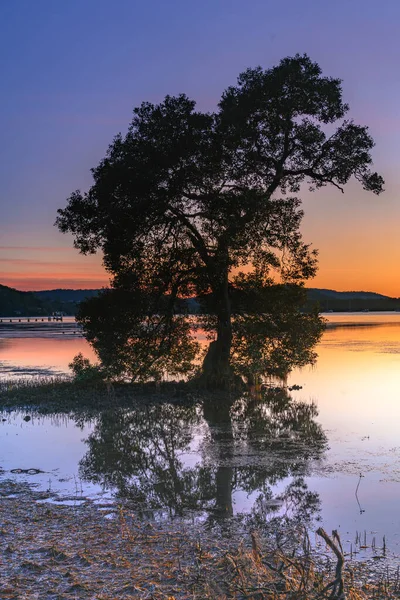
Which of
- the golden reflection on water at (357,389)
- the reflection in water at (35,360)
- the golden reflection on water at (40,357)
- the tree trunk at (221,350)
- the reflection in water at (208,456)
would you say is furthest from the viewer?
the golden reflection on water at (40,357)

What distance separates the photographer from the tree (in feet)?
83.6

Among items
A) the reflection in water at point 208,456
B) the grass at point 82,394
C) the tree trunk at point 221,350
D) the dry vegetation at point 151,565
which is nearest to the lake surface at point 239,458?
the reflection in water at point 208,456

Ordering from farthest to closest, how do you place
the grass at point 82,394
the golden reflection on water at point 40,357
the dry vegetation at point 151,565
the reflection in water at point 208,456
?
the golden reflection on water at point 40,357 < the grass at point 82,394 < the reflection in water at point 208,456 < the dry vegetation at point 151,565

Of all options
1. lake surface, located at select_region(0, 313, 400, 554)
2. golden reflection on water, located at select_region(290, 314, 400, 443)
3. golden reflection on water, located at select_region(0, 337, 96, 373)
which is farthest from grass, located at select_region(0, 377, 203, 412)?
golden reflection on water, located at select_region(0, 337, 96, 373)

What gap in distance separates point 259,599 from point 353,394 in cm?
2129

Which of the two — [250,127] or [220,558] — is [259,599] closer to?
[220,558]

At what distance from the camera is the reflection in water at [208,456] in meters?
11.6

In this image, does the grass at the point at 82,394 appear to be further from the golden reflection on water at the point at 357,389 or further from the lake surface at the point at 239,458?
the golden reflection on water at the point at 357,389

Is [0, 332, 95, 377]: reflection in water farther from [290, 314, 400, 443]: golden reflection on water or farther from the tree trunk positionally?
[290, 314, 400, 443]: golden reflection on water

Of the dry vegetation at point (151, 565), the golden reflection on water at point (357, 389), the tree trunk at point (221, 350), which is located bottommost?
the golden reflection on water at point (357, 389)

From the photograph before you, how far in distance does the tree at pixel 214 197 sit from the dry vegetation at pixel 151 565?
1655 centimetres

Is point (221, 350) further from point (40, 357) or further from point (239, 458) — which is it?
point (40, 357)

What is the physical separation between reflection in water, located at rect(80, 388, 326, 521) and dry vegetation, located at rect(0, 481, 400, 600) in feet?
5.26

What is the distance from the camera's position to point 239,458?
49.0ft
